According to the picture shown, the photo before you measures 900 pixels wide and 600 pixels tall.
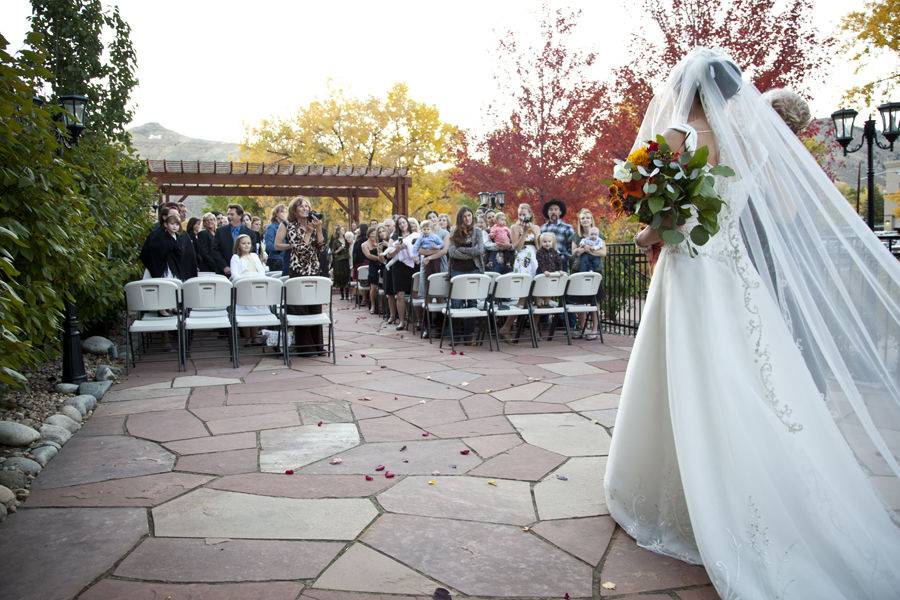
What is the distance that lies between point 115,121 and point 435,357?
221 inches

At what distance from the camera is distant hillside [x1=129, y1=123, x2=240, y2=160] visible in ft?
454

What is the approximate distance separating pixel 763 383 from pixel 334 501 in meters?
2.04

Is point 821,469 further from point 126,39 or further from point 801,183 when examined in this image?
point 126,39

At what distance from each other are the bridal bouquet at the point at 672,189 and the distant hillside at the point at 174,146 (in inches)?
5454

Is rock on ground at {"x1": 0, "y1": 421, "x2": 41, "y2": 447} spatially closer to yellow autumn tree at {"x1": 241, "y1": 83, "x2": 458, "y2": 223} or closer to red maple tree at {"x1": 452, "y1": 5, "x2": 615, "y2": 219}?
red maple tree at {"x1": 452, "y1": 5, "x2": 615, "y2": 219}

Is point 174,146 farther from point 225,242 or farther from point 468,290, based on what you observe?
point 468,290

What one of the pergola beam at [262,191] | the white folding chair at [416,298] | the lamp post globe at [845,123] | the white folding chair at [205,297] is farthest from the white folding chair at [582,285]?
the pergola beam at [262,191]

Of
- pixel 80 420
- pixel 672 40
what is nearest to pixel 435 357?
pixel 80 420

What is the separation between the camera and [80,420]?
16.0ft

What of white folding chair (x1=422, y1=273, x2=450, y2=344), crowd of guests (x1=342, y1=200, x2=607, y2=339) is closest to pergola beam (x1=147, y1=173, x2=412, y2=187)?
crowd of guests (x1=342, y1=200, x2=607, y2=339)

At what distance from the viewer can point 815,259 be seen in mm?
2680

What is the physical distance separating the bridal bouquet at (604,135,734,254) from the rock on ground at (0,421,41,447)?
3828 millimetres

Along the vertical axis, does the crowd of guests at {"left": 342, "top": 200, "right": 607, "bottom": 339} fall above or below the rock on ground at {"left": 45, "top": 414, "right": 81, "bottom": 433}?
above

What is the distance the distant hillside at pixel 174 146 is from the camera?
138 metres
